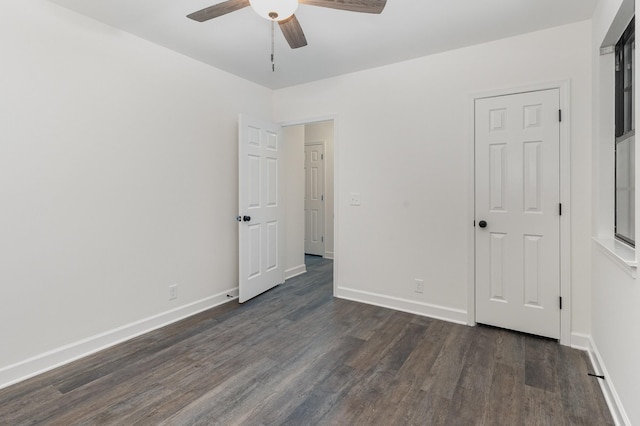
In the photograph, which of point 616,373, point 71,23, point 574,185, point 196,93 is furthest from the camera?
point 196,93

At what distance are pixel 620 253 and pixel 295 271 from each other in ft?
11.9

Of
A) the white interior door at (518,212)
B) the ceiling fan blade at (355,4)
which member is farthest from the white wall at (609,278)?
the ceiling fan blade at (355,4)

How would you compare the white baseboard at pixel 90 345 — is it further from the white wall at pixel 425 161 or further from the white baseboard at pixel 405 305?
the white wall at pixel 425 161

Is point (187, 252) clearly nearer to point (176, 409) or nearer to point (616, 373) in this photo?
point (176, 409)

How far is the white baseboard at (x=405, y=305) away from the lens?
307 cm

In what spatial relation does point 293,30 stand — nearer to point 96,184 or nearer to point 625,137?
point 96,184

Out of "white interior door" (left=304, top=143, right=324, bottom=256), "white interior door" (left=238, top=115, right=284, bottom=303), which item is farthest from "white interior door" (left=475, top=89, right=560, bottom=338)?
"white interior door" (left=304, top=143, right=324, bottom=256)

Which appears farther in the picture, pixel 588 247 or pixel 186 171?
pixel 186 171

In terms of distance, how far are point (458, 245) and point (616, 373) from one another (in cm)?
142

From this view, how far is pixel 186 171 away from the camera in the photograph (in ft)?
10.5

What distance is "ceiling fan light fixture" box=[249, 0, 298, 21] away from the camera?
173cm

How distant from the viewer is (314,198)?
6277 mm

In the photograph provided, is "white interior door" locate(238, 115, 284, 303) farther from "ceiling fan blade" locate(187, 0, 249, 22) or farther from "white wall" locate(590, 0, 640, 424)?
"white wall" locate(590, 0, 640, 424)

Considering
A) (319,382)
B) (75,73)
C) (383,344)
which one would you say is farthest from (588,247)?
(75,73)
